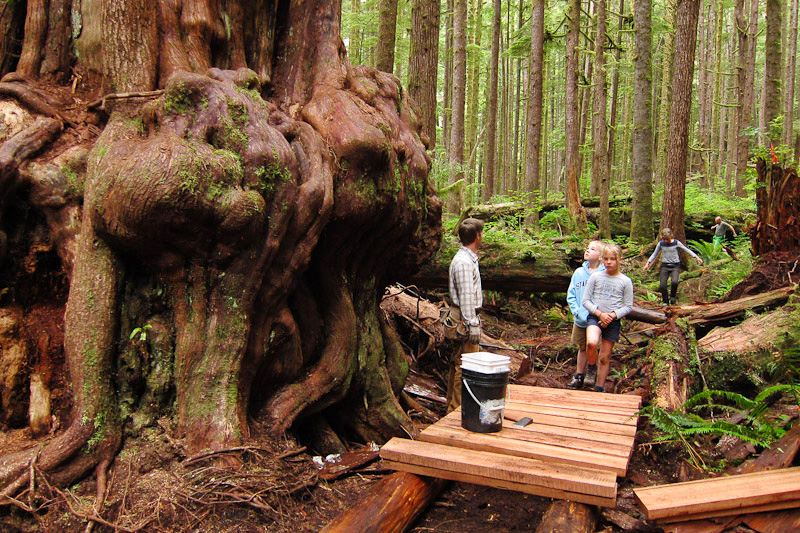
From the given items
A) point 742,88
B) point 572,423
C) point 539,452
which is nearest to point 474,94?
point 742,88

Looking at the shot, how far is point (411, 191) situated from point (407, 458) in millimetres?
2717

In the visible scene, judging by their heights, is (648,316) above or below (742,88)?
below

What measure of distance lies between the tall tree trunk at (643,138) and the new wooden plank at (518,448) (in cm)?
1357

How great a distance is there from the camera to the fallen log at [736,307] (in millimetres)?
7684

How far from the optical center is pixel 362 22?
2272cm

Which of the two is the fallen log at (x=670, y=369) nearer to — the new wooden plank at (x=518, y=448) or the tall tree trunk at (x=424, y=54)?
the new wooden plank at (x=518, y=448)

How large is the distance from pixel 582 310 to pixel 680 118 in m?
8.76

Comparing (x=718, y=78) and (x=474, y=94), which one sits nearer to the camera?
(x=474, y=94)

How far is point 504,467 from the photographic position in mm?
3719

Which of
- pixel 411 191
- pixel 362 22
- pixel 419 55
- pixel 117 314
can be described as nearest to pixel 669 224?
pixel 419 55

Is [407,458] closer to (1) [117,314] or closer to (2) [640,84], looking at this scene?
(1) [117,314]

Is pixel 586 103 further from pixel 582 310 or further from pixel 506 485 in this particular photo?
pixel 506 485

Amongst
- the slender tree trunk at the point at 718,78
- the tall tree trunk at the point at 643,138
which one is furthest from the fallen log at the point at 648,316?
the slender tree trunk at the point at 718,78

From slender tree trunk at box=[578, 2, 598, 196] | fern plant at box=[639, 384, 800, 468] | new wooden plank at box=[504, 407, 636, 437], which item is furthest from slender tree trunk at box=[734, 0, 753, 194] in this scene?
new wooden plank at box=[504, 407, 636, 437]
